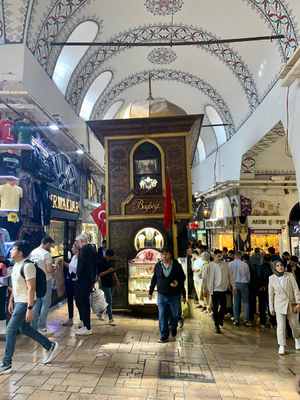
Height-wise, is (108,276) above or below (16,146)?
below

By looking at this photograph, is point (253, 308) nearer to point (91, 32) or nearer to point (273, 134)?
point (273, 134)

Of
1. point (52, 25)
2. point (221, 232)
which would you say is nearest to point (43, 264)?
point (52, 25)

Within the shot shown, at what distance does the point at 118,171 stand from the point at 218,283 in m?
3.86

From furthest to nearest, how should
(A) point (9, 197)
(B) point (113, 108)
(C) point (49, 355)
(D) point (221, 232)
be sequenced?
(D) point (221, 232), (B) point (113, 108), (A) point (9, 197), (C) point (49, 355)

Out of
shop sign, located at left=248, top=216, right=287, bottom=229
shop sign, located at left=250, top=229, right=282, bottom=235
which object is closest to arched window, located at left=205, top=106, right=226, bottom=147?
shop sign, located at left=248, top=216, right=287, bottom=229

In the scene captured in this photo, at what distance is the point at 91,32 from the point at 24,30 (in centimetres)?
332

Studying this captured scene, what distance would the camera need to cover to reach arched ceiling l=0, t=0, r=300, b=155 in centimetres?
759

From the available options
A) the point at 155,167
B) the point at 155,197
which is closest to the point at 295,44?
the point at 155,167

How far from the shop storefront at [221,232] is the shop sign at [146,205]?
7148mm

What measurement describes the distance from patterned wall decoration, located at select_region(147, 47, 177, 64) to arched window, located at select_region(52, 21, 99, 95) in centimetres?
294

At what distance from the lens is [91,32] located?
32.2ft

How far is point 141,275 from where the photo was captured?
7.18m

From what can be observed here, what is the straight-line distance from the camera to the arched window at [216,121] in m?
14.6

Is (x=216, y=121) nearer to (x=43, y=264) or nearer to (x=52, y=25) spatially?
(x=52, y=25)
